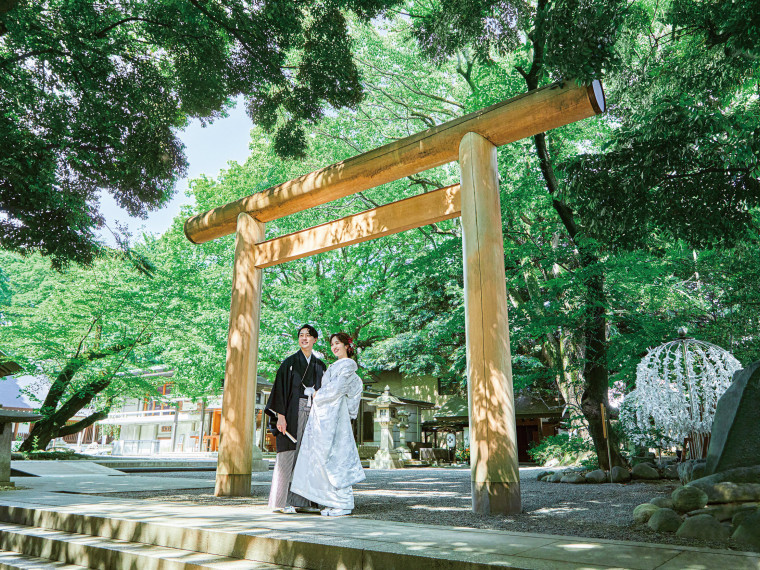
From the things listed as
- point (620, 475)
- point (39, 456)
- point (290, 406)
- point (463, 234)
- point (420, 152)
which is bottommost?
point (620, 475)

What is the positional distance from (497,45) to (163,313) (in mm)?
12138

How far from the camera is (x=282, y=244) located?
6703mm

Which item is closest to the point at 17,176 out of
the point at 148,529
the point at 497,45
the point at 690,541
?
the point at 148,529

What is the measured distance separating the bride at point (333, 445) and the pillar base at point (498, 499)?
1.12m

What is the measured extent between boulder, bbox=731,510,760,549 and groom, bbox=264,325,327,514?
3.53 metres

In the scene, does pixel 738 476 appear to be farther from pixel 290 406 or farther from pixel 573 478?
pixel 573 478

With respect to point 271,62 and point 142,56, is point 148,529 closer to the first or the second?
point 271,62

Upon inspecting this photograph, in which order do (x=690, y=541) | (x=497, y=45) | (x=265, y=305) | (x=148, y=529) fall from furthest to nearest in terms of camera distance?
(x=265, y=305), (x=497, y=45), (x=148, y=529), (x=690, y=541)

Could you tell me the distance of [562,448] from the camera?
38.6 feet

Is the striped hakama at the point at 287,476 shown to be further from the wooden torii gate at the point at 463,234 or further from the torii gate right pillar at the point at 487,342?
the torii gate right pillar at the point at 487,342

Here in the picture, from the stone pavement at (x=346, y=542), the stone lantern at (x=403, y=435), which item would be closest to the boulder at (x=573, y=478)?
the stone pavement at (x=346, y=542)

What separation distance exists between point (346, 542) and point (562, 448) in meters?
10.1

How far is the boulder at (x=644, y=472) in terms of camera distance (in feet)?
27.8

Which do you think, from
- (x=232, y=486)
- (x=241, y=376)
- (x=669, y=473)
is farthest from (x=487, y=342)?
(x=669, y=473)
